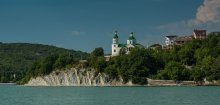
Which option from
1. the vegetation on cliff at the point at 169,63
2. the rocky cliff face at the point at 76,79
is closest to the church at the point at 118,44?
the vegetation on cliff at the point at 169,63

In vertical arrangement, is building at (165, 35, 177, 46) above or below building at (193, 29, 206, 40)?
below

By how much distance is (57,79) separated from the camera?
148 meters

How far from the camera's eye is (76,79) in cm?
14250

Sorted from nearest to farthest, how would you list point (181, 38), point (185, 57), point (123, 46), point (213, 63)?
point (213, 63), point (185, 57), point (123, 46), point (181, 38)

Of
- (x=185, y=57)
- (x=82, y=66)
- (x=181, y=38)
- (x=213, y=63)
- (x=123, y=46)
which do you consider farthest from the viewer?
(x=181, y=38)

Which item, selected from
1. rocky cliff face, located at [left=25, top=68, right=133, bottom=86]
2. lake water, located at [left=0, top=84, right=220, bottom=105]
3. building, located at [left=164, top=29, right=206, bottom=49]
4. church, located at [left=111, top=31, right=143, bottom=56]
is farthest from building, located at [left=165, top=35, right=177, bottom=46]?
lake water, located at [left=0, top=84, right=220, bottom=105]

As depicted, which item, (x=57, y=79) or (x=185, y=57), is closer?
(x=185, y=57)

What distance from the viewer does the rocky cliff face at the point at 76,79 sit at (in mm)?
134875

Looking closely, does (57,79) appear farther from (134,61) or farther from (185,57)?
(185,57)

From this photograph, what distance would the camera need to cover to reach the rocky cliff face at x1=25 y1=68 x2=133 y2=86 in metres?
135

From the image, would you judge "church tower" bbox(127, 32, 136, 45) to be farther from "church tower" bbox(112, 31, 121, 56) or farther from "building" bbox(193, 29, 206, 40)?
"building" bbox(193, 29, 206, 40)

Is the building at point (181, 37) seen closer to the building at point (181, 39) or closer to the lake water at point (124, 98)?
the building at point (181, 39)

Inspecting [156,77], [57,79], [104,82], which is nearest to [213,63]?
[156,77]

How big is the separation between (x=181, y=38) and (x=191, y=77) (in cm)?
4529
